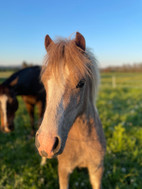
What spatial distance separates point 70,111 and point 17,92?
9.06 ft

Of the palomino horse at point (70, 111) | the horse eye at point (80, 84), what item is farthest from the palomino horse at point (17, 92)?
the horse eye at point (80, 84)

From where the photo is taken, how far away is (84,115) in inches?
67.4

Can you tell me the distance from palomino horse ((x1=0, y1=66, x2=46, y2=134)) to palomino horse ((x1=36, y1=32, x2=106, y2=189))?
6.89 feet

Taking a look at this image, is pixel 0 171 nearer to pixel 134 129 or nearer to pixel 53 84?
pixel 53 84

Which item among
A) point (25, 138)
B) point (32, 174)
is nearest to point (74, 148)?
point (32, 174)

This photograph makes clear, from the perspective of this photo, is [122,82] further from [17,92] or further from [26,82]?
[17,92]

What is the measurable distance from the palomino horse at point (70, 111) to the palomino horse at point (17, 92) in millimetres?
2101

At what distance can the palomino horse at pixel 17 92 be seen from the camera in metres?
3.27

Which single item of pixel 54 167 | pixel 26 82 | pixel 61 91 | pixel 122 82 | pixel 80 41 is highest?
pixel 80 41

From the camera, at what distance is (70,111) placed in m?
1.31

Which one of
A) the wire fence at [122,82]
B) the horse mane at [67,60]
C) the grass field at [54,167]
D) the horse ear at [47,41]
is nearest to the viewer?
the horse mane at [67,60]

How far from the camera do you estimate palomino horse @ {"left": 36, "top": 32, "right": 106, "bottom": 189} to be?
1.11 meters

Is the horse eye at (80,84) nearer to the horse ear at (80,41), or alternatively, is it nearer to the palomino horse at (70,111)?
the palomino horse at (70,111)


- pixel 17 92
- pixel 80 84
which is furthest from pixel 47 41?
pixel 17 92
